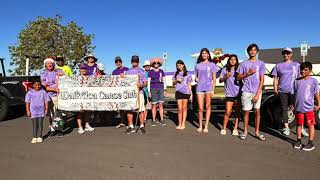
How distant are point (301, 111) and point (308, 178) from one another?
6.26 feet

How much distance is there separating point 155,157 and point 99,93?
314cm

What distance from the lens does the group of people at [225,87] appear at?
631cm

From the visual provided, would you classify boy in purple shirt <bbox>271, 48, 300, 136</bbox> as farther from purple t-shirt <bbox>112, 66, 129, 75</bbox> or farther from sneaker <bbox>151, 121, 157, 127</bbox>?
purple t-shirt <bbox>112, 66, 129, 75</bbox>

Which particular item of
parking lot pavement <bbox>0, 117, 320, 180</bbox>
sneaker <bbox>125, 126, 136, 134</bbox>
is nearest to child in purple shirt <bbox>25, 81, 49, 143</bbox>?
parking lot pavement <bbox>0, 117, 320, 180</bbox>

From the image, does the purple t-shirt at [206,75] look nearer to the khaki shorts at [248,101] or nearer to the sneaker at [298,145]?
the khaki shorts at [248,101]

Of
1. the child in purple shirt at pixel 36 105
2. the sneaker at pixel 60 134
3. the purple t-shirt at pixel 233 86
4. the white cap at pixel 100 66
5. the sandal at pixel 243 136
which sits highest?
the white cap at pixel 100 66

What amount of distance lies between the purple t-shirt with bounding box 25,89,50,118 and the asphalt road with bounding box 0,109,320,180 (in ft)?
2.08

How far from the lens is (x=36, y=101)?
7.16 m

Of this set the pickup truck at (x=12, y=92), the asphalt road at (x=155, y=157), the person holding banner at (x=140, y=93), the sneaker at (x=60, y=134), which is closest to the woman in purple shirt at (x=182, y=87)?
the asphalt road at (x=155, y=157)

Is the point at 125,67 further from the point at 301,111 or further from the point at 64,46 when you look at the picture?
the point at 64,46

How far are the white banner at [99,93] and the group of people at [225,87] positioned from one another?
0.47ft

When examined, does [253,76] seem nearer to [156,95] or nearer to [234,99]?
[234,99]

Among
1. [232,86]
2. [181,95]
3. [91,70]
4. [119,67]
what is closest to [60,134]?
[91,70]

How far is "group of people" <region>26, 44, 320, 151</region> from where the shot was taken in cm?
631
